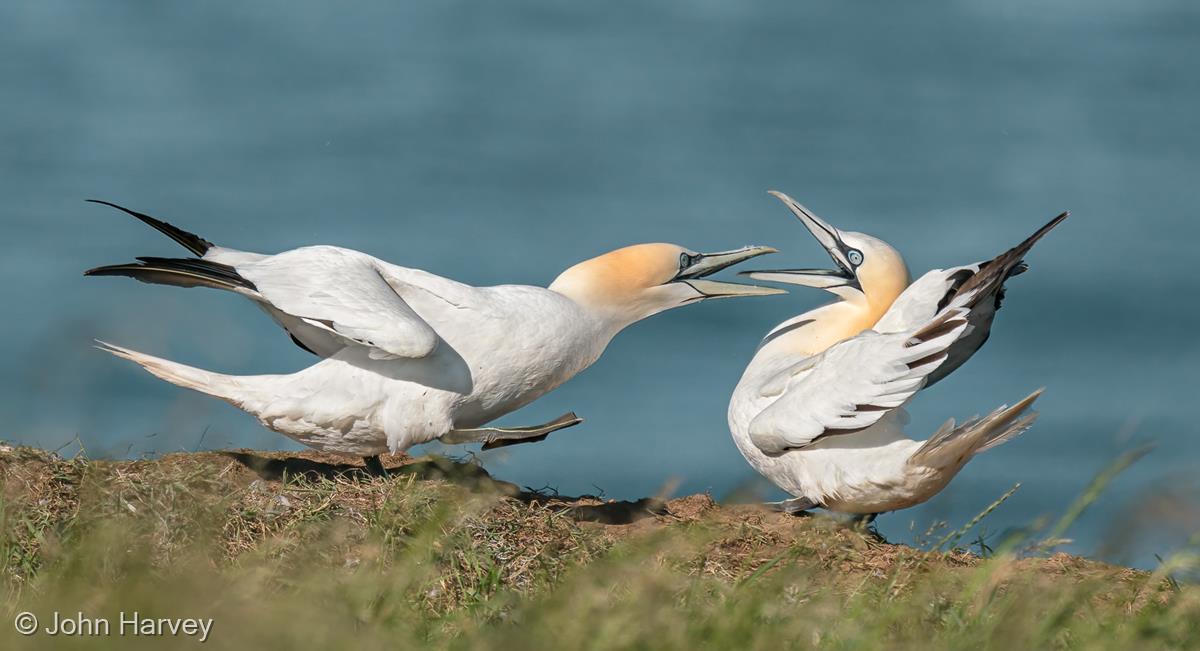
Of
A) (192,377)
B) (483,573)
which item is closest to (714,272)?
(192,377)

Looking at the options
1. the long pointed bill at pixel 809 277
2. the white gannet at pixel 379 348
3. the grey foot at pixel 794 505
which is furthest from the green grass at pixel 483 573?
the long pointed bill at pixel 809 277

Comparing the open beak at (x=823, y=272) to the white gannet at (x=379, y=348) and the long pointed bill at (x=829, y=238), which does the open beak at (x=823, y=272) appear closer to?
the long pointed bill at (x=829, y=238)

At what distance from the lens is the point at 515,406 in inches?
291

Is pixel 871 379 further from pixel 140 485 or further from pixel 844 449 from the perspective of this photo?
pixel 140 485

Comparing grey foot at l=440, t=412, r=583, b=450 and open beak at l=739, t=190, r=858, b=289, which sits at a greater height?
open beak at l=739, t=190, r=858, b=289

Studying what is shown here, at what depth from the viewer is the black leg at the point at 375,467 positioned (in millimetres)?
7180

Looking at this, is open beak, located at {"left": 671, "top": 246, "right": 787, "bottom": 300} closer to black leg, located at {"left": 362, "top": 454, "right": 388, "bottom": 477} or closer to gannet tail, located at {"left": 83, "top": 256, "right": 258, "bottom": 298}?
black leg, located at {"left": 362, "top": 454, "right": 388, "bottom": 477}

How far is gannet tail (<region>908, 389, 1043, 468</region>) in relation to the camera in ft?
21.1

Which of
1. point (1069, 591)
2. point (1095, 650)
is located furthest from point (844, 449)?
point (1095, 650)

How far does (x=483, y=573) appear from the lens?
581 cm

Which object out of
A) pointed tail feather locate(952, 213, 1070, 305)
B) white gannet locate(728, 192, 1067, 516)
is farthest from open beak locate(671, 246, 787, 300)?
pointed tail feather locate(952, 213, 1070, 305)

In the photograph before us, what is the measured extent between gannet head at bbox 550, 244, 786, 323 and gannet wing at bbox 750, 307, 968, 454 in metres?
1.01

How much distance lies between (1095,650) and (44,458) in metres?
4.30

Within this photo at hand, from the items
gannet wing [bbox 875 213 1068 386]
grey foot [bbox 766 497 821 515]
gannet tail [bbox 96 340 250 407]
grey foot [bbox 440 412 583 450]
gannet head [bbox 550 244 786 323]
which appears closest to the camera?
gannet wing [bbox 875 213 1068 386]
